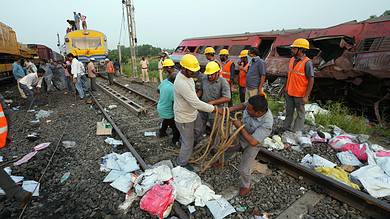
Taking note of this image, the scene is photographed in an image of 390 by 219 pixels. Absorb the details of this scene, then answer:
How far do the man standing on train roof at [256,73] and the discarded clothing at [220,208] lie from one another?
298 cm

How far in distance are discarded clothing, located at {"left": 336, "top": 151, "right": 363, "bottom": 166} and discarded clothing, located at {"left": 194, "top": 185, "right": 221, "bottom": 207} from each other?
230cm

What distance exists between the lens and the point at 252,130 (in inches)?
110

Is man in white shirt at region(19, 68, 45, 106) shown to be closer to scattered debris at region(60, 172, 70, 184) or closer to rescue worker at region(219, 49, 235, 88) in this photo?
scattered debris at region(60, 172, 70, 184)

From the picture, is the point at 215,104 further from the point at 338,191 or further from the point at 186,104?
the point at 338,191

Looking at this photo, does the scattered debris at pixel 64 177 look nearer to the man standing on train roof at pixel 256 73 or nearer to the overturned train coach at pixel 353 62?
the man standing on train roof at pixel 256 73

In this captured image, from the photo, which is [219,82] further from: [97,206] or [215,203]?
[97,206]

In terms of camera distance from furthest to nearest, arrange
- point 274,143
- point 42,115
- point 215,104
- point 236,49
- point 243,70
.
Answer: point 236,49, point 42,115, point 243,70, point 274,143, point 215,104

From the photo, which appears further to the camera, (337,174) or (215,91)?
(215,91)

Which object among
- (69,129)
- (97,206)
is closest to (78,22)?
(69,129)

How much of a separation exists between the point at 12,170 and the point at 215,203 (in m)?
3.34

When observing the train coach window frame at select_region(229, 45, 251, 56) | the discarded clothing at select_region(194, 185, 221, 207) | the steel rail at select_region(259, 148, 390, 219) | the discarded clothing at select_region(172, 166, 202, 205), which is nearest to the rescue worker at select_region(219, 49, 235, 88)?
the steel rail at select_region(259, 148, 390, 219)

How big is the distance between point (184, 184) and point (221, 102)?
1.53 meters

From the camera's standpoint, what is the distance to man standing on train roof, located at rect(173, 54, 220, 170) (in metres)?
2.91

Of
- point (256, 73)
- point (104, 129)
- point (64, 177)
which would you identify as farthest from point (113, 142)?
point (256, 73)
